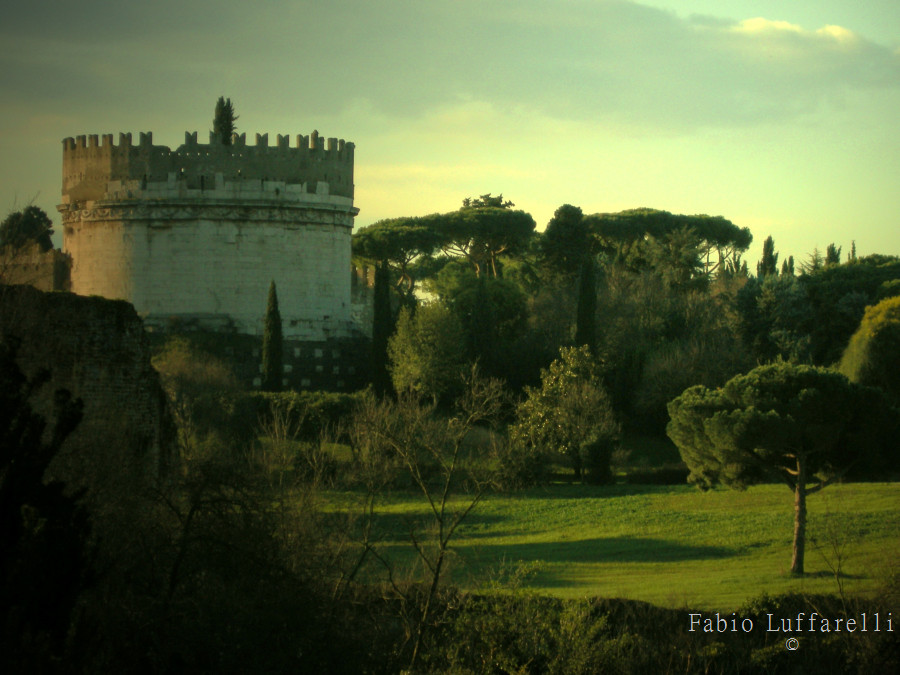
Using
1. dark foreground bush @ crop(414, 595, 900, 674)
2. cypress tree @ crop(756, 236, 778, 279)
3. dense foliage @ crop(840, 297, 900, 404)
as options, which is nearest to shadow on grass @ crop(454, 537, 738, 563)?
dark foreground bush @ crop(414, 595, 900, 674)

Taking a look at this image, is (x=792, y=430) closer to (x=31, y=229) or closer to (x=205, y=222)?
(x=205, y=222)

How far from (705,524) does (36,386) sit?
14.5m

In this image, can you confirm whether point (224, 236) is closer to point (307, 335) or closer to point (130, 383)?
point (307, 335)

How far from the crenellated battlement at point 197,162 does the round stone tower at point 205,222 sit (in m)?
0.03

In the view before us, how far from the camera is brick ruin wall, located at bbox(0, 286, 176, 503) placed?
34.0 ft

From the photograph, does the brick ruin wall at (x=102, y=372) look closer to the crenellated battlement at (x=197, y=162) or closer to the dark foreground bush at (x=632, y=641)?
the dark foreground bush at (x=632, y=641)

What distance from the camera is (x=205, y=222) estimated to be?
29.4 metres

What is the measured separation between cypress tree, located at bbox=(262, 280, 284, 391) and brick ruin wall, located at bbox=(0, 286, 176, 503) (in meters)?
15.1

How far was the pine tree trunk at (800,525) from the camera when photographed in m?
15.3

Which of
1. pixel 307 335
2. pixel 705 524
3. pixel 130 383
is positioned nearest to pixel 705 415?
pixel 705 524

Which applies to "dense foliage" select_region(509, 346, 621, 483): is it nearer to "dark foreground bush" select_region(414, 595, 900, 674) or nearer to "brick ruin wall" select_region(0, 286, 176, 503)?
"dark foreground bush" select_region(414, 595, 900, 674)

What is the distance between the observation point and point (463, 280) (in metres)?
34.5

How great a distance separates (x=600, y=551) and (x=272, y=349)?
12532mm

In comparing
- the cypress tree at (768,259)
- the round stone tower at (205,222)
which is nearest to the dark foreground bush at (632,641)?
the round stone tower at (205,222)
